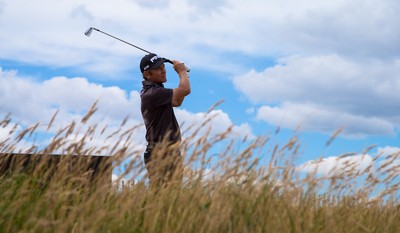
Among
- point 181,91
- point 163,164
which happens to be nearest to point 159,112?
point 181,91

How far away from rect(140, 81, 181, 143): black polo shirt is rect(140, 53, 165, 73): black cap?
1.05 ft

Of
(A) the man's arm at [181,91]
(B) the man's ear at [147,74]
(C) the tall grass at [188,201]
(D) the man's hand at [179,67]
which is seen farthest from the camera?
(B) the man's ear at [147,74]

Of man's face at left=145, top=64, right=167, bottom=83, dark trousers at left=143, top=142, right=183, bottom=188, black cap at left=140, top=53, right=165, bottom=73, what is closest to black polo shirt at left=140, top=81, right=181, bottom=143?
man's face at left=145, top=64, right=167, bottom=83

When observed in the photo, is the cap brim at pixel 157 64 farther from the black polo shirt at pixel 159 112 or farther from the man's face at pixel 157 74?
the black polo shirt at pixel 159 112

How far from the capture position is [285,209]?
5250mm

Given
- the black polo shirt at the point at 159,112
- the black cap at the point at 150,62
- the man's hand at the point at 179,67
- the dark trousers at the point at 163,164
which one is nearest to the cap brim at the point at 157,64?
the black cap at the point at 150,62

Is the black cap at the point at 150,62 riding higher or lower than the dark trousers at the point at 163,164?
higher

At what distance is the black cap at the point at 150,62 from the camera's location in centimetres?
777

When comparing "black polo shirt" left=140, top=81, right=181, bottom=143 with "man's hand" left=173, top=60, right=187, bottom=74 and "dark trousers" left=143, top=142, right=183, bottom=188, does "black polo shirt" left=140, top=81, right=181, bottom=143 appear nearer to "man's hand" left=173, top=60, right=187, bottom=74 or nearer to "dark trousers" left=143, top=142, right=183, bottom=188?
"man's hand" left=173, top=60, right=187, bottom=74

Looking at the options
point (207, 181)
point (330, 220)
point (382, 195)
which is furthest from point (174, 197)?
point (382, 195)

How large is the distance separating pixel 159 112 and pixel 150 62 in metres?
0.72

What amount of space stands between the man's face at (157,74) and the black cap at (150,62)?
5 cm

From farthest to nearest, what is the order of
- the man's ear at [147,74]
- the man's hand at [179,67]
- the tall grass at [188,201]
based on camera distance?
the man's ear at [147,74] → the man's hand at [179,67] → the tall grass at [188,201]

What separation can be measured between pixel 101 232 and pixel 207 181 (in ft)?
4.72
